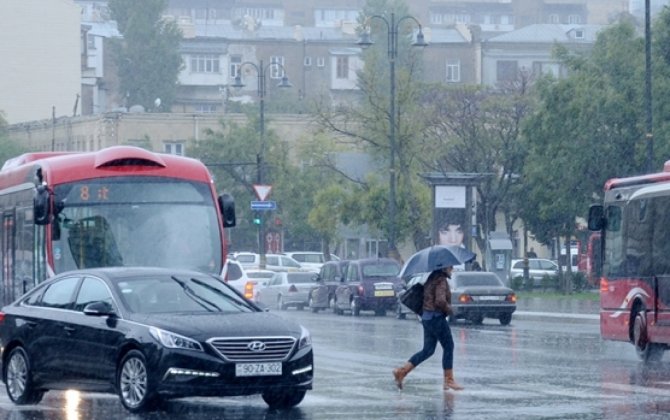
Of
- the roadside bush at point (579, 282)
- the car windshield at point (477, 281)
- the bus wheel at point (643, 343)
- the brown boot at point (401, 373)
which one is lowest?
the roadside bush at point (579, 282)

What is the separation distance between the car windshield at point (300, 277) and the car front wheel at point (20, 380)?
116 feet

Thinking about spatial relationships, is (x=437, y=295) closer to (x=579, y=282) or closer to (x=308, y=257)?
(x=579, y=282)

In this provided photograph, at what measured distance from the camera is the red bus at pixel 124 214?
21891mm

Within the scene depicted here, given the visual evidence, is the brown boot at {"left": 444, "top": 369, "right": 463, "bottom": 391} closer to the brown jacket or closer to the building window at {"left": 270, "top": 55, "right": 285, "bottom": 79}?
the brown jacket

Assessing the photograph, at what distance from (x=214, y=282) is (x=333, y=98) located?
11196cm

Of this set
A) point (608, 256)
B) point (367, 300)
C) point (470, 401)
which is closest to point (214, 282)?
point (470, 401)

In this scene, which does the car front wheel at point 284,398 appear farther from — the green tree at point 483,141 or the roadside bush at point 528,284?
the green tree at point 483,141

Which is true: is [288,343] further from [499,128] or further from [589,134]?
[499,128]

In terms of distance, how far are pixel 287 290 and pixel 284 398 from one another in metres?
36.3

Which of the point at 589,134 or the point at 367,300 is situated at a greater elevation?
the point at 589,134

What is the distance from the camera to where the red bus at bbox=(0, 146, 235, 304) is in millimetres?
21891

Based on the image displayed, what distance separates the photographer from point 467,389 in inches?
771

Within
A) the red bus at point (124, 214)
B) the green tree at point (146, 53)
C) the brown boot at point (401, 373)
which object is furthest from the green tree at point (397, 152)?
the green tree at point (146, 53)

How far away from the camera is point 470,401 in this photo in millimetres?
17891
